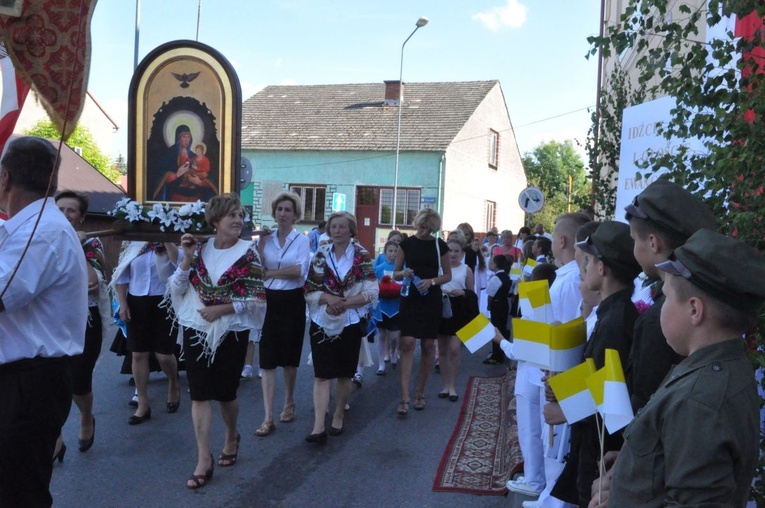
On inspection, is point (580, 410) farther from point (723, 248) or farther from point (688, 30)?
point (688, 30)

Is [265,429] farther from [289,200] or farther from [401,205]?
[401,205]

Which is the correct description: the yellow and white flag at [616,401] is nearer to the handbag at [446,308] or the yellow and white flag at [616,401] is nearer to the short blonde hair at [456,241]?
the handbag at [446,308]

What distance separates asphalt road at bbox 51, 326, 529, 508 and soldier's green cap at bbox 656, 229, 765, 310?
3.27 m

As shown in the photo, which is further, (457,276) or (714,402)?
(457,276)

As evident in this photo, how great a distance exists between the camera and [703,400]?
1.89 m

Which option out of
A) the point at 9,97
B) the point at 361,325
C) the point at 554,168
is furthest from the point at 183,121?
the point at 554,168

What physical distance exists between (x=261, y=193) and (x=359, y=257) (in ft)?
96.8

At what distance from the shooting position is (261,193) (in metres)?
35.4

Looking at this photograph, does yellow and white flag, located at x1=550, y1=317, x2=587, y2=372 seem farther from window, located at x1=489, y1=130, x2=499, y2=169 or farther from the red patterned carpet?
window, located at x1=489, y1=130, x2=499, y2=169

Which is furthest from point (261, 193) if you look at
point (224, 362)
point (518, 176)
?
point (224, 362)

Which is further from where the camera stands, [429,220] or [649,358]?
[429,220]

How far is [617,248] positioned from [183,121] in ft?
16.3

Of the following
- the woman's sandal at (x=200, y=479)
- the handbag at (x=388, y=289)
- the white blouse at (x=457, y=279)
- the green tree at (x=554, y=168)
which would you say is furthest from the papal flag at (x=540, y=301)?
the green tree at (x=554, y=168)

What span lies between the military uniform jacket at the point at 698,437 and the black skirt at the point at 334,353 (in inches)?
177
